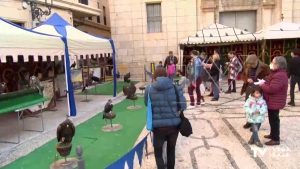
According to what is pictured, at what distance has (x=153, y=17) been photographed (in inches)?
683

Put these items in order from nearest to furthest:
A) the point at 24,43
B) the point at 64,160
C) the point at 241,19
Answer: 1. the point at 64,160
2. the point at 24,43
3. the point at 241,19

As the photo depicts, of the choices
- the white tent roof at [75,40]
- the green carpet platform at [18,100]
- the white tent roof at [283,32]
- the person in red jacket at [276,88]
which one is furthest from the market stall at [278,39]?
the green carpet platform at [18,100]

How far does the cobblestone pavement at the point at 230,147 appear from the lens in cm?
482

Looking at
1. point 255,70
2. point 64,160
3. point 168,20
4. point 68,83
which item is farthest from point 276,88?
point 168,20

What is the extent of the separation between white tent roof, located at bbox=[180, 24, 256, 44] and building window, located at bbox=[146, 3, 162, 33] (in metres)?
3.13

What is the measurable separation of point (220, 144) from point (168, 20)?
12.1 metres

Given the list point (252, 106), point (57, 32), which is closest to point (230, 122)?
point (252, 106)

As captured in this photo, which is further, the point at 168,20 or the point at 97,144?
the point at 168,20

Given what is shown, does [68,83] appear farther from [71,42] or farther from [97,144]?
[97,144]

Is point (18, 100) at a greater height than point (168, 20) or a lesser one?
lesser

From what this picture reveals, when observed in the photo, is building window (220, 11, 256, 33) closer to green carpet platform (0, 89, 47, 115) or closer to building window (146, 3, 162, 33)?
building window (146, 3, 162, 33)

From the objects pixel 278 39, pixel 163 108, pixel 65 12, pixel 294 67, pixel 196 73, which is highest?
pixel 65 12

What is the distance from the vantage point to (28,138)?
6785 mm

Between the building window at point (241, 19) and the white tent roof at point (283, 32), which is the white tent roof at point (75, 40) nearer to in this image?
the white tent roof at point (283, 32)
